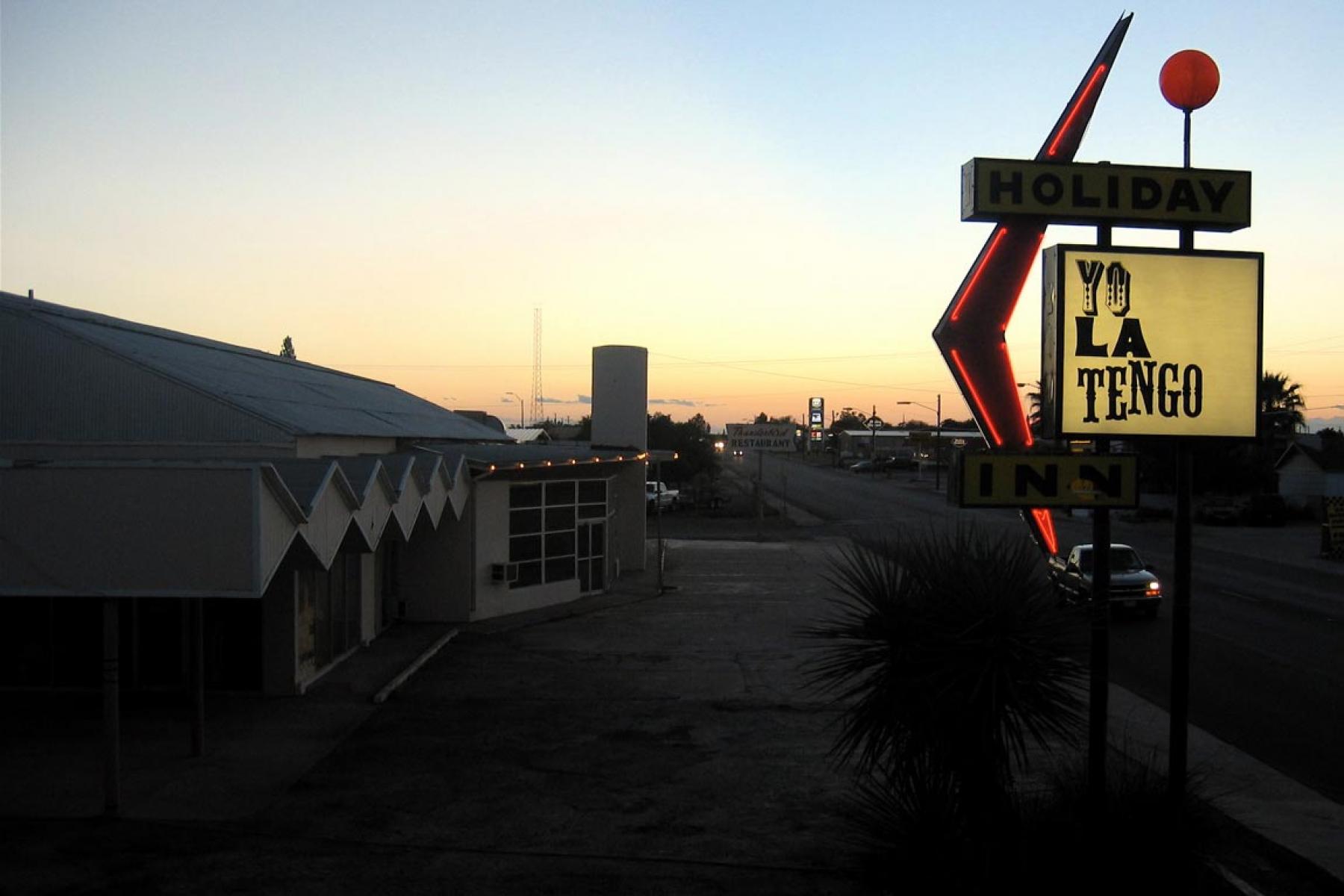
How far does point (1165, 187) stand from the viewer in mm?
10195

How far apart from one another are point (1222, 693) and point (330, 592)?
13737 millimetres

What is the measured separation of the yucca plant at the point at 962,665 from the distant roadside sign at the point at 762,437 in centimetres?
3560

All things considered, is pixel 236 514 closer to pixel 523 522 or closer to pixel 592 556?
pixel 523 522

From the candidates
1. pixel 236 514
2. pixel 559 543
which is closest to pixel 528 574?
pixel 559 543

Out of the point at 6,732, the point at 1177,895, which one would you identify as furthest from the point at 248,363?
the point at 1177,895

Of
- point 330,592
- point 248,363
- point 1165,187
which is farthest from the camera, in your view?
point 248,363

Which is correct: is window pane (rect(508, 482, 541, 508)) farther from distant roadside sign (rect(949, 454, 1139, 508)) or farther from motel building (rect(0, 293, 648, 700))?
distant roadside sign (rect(949, 454, 1139, 508))

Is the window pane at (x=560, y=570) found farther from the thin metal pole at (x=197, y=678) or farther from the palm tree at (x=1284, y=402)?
the palm tree at (x=1284, y=402)

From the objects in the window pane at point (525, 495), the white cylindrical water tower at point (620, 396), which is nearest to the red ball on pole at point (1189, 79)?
the window pane at point (525, 495)

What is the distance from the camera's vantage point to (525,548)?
25.9 meters

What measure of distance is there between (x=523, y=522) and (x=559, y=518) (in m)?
1.71

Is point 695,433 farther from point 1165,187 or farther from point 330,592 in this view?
point 1165,187

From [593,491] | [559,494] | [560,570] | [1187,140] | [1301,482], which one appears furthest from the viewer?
[1301,482]

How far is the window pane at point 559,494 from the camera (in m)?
26.8
